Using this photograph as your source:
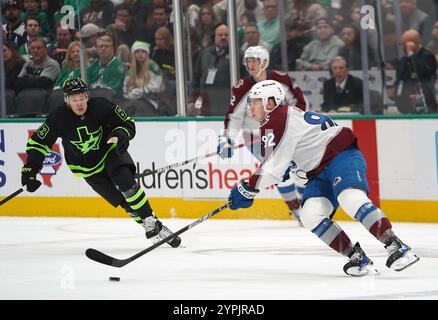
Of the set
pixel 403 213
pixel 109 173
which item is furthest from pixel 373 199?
pixel 109 173

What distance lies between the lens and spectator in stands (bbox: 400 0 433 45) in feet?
30.8

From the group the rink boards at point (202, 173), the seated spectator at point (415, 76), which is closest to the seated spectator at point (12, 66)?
the rink boards at point (202, 173)

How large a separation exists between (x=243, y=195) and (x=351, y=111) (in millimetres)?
3215

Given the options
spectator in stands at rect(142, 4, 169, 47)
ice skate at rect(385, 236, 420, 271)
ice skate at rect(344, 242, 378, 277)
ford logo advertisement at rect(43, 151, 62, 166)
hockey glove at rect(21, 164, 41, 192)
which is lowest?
ice skate at rect(344, 242, 378, 277)

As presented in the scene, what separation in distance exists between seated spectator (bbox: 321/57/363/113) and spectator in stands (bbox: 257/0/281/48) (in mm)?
541

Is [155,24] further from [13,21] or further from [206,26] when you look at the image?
[13,21]

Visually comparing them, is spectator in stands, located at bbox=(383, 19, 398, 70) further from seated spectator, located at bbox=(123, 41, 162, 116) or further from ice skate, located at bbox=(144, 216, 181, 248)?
ice skate, located at bbox=(144, 216, 181, 248)

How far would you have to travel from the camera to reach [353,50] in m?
9.78

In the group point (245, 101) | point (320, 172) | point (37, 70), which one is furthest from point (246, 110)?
point (320, 172)

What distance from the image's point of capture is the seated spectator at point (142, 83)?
35.2 feet

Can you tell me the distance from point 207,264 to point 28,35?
4278mm

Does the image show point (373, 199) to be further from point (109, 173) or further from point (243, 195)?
point (243, 195)

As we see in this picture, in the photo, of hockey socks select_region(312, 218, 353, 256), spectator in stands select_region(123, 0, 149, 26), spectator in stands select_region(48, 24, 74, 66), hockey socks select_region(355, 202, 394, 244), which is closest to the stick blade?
hockey socks select_region(312, 218, 353, 256)

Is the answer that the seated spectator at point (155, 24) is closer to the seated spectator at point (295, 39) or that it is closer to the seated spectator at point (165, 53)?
the seated spectator at point (165, 53)
